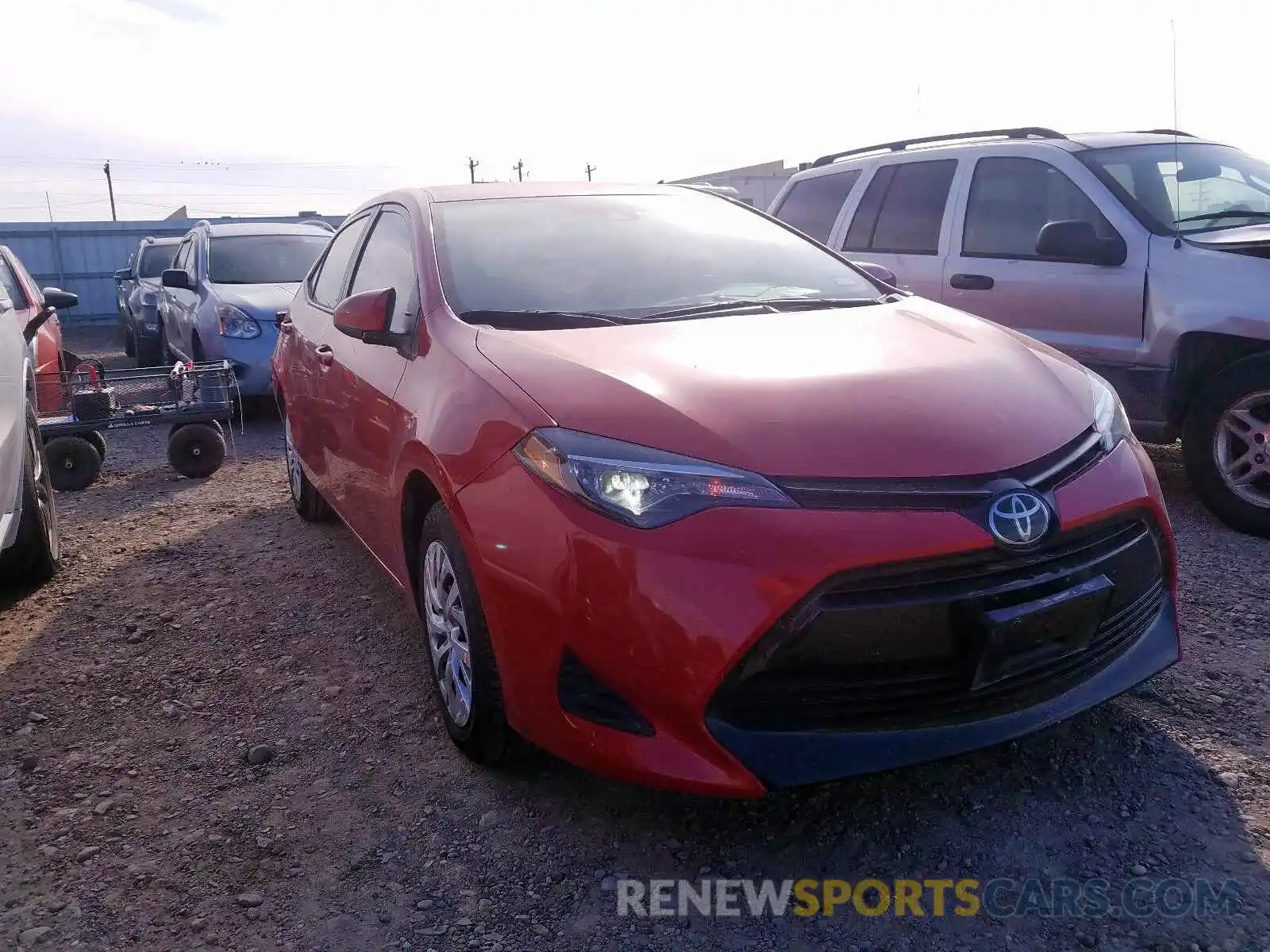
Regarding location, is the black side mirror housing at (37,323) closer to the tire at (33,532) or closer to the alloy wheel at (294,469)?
the alloy wheel at (294,469)

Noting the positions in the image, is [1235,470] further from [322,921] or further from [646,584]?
[322,921]

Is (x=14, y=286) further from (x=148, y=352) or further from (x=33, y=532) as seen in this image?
(x=148, y=352)

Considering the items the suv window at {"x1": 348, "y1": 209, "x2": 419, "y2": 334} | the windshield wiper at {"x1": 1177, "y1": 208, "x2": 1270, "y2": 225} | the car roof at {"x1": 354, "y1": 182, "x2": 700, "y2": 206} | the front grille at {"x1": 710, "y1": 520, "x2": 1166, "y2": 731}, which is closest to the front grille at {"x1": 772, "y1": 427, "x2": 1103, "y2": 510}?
the front grille at {"x1": 710, "y1": 520, "x2": 1166, "y2": 731}

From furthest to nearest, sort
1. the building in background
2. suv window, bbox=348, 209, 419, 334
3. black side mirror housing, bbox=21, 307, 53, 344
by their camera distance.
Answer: the building in background, black side mirror housing, bbox=21, 307, 53, 344, suv window, bbox=348, 209, 419, 334

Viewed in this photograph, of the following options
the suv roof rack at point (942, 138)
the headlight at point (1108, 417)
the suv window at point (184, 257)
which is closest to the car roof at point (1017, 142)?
the suv roof rack at point (942, 138)

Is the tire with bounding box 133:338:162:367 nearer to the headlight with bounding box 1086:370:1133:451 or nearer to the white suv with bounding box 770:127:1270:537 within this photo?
the white suv with bounding box 770:127:1270:537

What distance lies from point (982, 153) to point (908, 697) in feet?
14.8

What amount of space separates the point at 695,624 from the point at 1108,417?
1392mm

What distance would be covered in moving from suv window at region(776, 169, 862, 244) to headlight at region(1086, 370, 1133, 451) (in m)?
3.89

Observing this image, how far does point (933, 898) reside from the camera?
93.5 inches

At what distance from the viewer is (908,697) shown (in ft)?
7.70

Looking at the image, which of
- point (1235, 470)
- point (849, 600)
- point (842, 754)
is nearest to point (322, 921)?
point (842, 754)

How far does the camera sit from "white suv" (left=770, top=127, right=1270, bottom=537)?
15.6 ft

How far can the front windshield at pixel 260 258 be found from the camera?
9828mm
